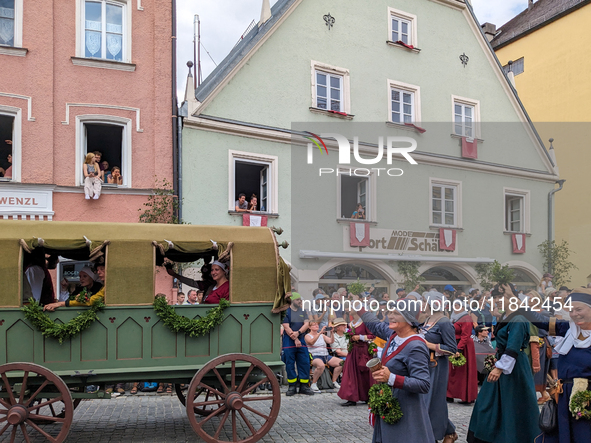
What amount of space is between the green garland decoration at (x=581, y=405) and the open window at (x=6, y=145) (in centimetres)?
1179

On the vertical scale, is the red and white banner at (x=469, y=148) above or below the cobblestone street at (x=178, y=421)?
above

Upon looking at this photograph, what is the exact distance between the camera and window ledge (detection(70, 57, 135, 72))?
13.5m

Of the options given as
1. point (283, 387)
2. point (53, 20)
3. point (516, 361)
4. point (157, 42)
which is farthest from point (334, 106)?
point (516, 361)

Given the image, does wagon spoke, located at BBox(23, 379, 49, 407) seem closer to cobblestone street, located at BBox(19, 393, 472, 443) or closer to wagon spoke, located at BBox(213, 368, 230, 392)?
cobblestone street, located at BBox(19, 393, 472, 443)

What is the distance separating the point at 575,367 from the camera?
16.6 feet

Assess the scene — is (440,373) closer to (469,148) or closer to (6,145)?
(6,145)

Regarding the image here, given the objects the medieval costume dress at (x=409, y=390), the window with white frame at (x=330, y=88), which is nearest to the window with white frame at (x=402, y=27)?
the window with white frame at (x=330, y=88)

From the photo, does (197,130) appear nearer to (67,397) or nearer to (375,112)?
(375,112)

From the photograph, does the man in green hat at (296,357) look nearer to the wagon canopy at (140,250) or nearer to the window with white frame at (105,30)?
the wagon canopy at (140,250)

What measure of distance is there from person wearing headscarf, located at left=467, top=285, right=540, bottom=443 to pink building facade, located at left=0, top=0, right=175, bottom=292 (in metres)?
8.08

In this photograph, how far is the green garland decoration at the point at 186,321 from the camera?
6316mm

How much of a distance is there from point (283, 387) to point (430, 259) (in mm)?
8167

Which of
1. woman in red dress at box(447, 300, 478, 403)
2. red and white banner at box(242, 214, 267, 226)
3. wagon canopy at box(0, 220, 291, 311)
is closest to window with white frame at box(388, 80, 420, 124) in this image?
red and white banner at box(242, 214, 267, 226)

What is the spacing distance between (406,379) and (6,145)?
12.1 metres
